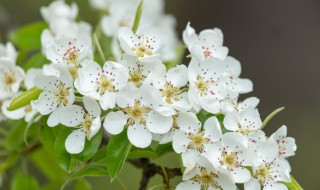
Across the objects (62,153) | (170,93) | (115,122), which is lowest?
(62,153)

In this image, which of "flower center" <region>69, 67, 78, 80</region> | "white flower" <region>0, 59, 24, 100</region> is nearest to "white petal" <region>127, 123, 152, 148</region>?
"flower center" <region>69, 67, 78, 80</region>

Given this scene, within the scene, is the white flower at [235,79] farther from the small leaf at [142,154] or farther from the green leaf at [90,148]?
the green leaf at [90,148]

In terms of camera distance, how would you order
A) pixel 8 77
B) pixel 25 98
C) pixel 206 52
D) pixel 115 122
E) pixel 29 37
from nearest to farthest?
pixel 115 122 < pixel 25 98 < pixel 206 52 < pixel 8 77 < pixel 29 37

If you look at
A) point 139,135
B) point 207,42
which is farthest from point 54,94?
point 207,42

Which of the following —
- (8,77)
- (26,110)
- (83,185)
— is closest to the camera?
(26,110)

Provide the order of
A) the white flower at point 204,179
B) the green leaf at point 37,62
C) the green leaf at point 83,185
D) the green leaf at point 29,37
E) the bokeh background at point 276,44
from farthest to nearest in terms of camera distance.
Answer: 1. the bokeh background at point 276,44
2. the green leaf at point 29,37
3. the green leaf at point 83,185
4. the green leaf at point 37,62
5. the white flower at point 204,179

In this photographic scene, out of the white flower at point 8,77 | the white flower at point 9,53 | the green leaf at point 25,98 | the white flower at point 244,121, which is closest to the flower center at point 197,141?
the white flower at point 244,121

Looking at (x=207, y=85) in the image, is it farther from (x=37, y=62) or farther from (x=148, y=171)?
(x=37, y=62)
